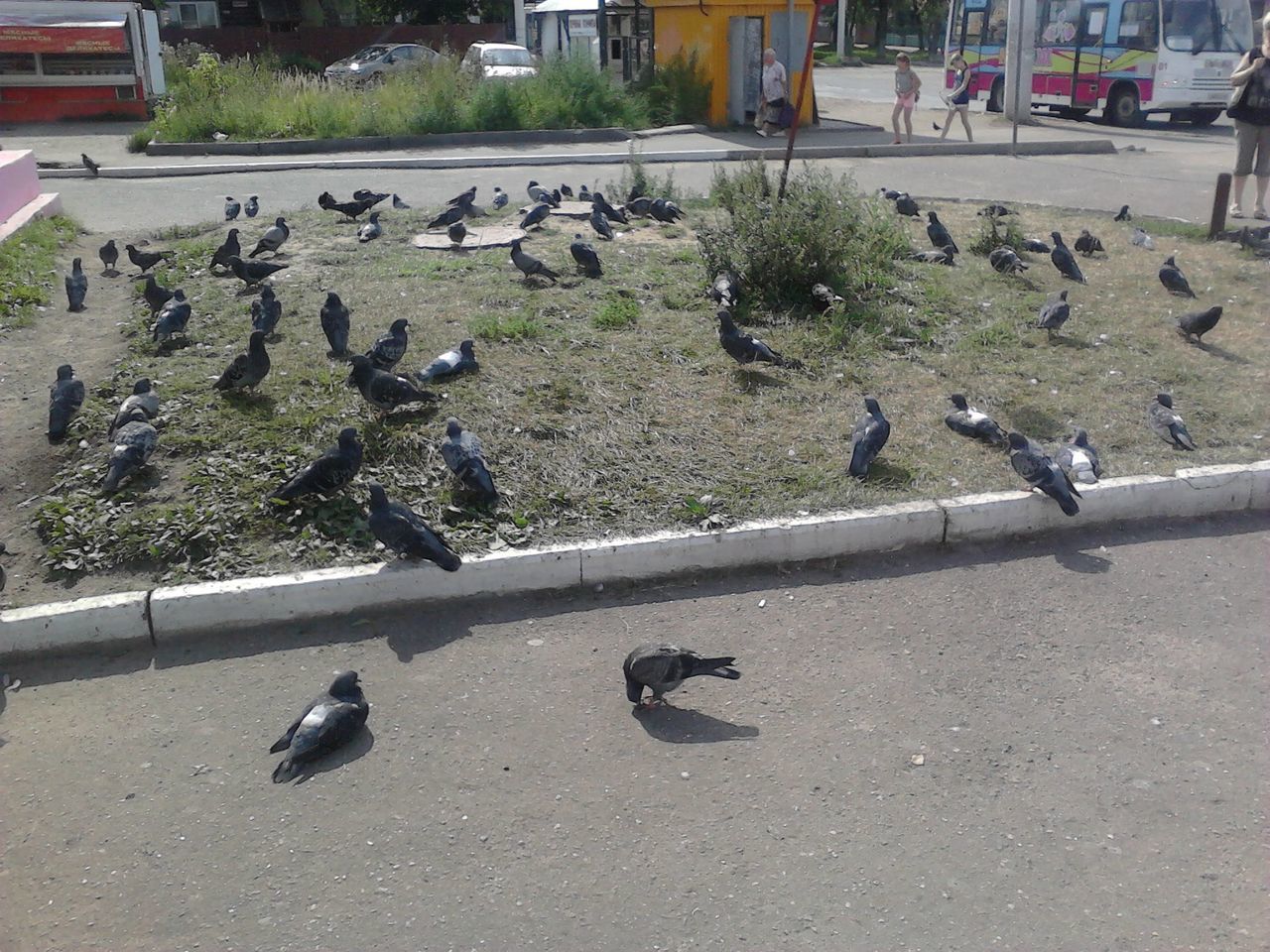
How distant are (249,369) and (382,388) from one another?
38.8 inches

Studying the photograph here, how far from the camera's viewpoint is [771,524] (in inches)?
215

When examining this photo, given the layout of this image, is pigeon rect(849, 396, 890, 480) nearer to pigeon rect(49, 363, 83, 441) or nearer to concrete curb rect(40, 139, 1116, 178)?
pigeon rect(49, 363, 83, 441)

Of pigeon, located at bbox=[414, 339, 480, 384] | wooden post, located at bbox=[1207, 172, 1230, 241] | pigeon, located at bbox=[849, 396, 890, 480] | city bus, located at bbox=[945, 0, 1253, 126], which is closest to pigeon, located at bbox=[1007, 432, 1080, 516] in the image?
pigeon, located at bbox=[849, 396, 890, 480]

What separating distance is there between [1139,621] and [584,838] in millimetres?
2798

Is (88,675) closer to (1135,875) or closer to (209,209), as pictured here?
(1135,875)

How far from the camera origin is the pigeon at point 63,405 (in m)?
6.28

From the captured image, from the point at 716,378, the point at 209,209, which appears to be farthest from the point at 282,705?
the point at 209,209

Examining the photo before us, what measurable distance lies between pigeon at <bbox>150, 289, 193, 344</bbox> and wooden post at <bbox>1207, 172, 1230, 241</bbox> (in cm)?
963

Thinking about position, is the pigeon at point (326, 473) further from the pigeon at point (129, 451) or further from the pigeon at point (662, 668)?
→ the pigeon at point (662, 668)

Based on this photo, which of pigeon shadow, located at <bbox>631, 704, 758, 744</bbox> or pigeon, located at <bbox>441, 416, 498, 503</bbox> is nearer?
pigeon shadow, located at <bbox>631, 704, 758, 744</bbox>

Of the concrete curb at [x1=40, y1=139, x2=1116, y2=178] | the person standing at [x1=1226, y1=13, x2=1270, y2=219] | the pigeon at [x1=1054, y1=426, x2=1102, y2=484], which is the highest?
the person standing at [x1=1226, y1=13, x2=1270, y2=219]

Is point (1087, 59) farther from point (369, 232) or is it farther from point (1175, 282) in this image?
point (369, 232)

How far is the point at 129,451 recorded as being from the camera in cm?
568

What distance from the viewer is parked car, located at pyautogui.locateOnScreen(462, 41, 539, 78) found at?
24189mm
